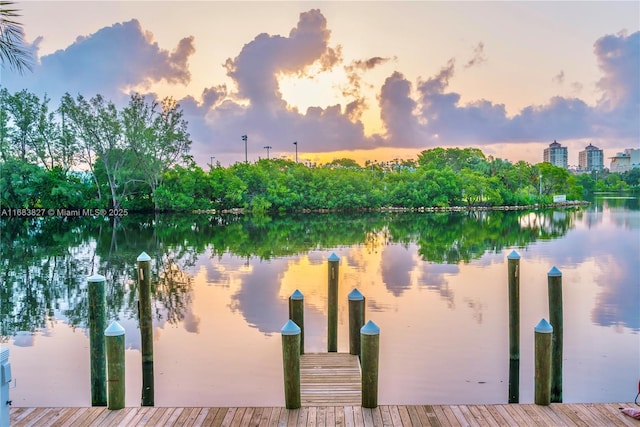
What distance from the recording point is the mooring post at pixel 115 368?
21.9 ft

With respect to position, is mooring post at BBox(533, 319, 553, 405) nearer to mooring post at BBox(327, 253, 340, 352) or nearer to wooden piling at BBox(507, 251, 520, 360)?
wooden piling at BBox(507, 251, 520, 360)

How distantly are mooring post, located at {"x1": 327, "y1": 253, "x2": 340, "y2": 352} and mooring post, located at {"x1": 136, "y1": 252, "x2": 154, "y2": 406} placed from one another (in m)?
2.92

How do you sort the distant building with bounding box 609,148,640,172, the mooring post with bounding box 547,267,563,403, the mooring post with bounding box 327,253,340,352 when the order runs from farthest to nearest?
the distant building with bounding box 609,148,640,172 → the mooring post with bounding box 327,253,340,352 → the mooring post with bounding box 547,267,563,403

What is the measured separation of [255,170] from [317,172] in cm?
706

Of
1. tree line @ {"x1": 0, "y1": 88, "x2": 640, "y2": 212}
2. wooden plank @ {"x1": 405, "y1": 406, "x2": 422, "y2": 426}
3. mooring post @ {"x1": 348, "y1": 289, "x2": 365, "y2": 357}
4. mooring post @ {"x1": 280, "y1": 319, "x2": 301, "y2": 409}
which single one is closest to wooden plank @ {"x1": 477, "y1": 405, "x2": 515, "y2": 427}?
wooden plank @ {"x1": 405, "y1": 406, "x2": 422, "y2": 426}

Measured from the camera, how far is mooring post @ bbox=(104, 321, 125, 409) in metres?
6.68

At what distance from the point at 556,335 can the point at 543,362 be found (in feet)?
5.65

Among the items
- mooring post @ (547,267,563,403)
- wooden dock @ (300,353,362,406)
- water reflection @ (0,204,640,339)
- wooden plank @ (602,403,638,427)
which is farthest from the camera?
water reflection @ (0,204,640,339)

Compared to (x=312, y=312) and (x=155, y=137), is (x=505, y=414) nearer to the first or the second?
(x=312, y=312)

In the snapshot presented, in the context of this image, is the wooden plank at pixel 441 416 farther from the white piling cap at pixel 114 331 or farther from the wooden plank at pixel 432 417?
→ the white piling cap at pixel 114 331

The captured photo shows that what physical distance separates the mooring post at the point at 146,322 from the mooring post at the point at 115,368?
2.56m

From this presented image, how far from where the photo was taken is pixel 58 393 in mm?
9555

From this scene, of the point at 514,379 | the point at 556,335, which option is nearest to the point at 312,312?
the point at 514,379

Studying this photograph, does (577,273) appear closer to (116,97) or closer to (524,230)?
(524,230)
